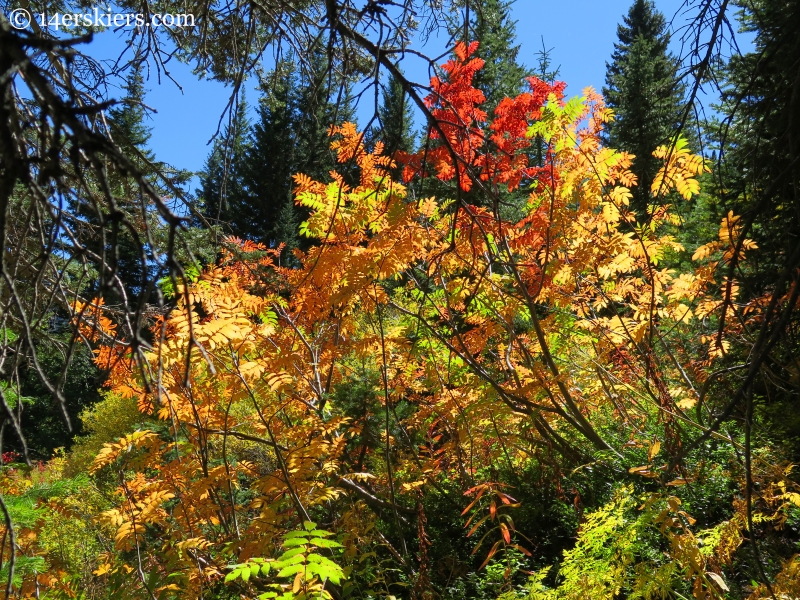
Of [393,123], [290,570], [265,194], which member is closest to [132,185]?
[393,123]

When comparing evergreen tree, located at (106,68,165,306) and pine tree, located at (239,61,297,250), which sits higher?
pine tree, located at (239,61,297,250)

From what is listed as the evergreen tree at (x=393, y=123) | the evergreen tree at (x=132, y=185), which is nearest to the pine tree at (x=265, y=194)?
the evergreen tree at (x=132, y=185)

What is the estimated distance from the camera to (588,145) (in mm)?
3160

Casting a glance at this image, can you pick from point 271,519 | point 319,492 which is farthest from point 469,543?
point 271,519

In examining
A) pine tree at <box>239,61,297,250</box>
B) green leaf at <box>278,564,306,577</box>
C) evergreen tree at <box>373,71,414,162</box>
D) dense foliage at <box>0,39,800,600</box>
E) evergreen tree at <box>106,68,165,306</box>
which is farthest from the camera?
pine tree at <box>239,61,297,250</box>

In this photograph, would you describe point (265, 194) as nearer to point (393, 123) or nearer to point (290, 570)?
point (393, 123)

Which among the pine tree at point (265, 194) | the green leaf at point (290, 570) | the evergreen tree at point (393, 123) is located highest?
the pine tree at point (265, 194)

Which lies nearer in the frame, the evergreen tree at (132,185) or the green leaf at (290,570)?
the evergreen tree at (132,185)

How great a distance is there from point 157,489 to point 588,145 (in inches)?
123

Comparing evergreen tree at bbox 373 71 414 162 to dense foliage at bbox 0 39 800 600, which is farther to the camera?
dense foliage at bbox 0 39 800 600

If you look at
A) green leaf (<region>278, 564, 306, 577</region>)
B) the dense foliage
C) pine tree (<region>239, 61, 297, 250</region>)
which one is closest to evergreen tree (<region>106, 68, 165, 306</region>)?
the dense foliage

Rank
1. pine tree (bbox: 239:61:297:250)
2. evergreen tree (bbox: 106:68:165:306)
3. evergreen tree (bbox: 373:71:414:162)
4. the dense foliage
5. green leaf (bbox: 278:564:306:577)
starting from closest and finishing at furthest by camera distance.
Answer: evergreen tree (bbox: 106:68:165:306) → evergreen tree (bbox: 373:71:414:162) → green leaf (bbox: 278:564:306:577) → the dense foliage → pine tree (bbox: 239:61:297:250)

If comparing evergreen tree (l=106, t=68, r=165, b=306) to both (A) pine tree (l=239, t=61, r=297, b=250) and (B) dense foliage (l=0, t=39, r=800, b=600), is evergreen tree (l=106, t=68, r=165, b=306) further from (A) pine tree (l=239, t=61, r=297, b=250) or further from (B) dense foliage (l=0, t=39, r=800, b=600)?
(A) pine tree (l=239, t=61, r=297, b=250)

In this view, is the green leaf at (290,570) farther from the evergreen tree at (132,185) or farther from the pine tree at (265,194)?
the pine tree at (265,194)
